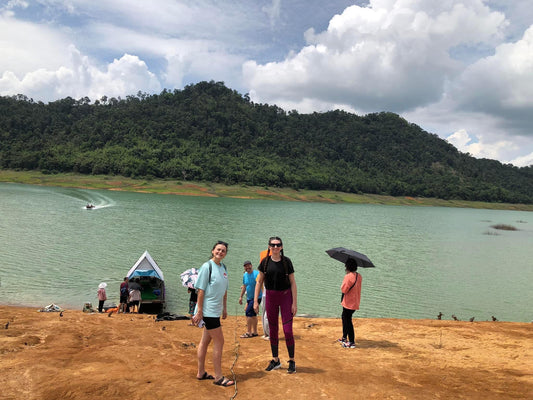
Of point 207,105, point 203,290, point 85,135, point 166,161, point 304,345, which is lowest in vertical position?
point 304,345

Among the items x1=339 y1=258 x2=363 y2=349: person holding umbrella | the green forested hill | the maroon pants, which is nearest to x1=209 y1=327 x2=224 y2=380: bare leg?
the maroon pants

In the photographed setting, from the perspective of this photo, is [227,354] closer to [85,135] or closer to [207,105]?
[85,135]

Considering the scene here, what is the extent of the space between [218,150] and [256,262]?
425 feet

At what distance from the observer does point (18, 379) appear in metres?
5.75

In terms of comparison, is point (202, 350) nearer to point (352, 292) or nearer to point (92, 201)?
point (352, 292)

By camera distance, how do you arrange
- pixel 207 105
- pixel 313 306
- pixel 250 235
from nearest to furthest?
pixel 313 306, pixel 250 235, pixel 207 105

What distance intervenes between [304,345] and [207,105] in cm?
18134

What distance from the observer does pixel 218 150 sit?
151 meters

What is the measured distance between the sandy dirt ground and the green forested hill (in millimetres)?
105485

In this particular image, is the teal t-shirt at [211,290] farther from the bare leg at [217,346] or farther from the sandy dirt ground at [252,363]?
the sandy dirt ground at [252,363]

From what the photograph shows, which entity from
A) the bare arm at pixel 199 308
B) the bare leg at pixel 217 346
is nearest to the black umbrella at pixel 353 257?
the bare leg at pixel 217 346

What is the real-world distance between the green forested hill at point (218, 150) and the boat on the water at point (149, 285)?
97439 mm

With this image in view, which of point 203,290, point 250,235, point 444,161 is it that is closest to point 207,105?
point 444,161

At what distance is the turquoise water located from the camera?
1755cm
